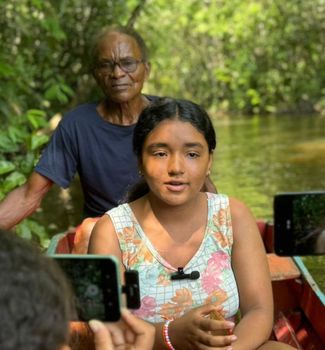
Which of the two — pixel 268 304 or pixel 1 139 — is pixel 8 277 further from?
pixel 1 139

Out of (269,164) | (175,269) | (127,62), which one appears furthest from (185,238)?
(269,164)

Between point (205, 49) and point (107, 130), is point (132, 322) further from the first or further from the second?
point (205, 49)

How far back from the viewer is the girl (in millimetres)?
2133

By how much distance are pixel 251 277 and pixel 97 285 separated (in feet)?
3.09

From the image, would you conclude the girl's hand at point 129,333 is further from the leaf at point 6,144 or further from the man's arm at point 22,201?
the leaf at point 6,144

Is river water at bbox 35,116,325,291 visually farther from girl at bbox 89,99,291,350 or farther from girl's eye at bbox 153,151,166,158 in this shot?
girl's eye at bbox 153,151,166,158

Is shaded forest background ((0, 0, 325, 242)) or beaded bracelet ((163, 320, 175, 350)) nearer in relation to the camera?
beaded bracelet ((163, 320, 175, 350))

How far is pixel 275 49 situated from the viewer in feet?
78.0

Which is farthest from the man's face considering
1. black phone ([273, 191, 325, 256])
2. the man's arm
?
black phone ([273, 191, 325, 256])

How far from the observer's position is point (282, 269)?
10.7ft

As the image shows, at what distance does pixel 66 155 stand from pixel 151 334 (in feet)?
6.48

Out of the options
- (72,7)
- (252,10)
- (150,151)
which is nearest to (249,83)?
(252,10)

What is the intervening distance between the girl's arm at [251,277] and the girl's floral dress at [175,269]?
3 cm

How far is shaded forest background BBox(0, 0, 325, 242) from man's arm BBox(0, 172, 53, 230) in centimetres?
293
